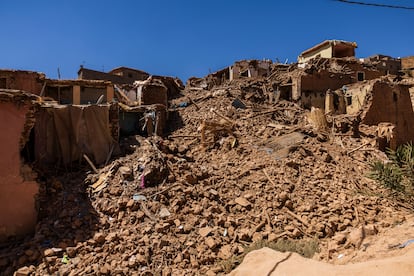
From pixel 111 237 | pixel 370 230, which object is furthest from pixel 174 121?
pixel 370 230

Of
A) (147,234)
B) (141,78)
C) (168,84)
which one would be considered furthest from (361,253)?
(141,78)

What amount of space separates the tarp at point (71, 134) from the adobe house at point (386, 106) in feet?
36.1

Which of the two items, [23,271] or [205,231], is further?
[205,231]

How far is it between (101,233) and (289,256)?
3465 millimetres

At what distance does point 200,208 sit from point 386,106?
11.8 metres

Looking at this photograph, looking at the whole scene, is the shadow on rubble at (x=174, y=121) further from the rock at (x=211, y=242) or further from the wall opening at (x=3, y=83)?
the rock at (x=211, y=242)

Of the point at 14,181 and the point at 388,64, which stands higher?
the point at 388,64

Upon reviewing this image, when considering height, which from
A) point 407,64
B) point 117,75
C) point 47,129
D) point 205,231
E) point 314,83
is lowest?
point 205,231

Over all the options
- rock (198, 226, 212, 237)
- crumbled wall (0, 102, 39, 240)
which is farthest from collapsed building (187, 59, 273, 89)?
rock (198, 226, 212, 237)

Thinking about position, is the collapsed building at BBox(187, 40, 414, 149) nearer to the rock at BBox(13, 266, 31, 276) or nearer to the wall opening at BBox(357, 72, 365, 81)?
the wall opening at BBox(357, 72, 365, 81)

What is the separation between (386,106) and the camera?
14.1 metres

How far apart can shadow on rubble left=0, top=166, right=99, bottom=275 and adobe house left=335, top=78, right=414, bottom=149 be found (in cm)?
1205

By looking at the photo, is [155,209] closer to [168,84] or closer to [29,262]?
[29,262]

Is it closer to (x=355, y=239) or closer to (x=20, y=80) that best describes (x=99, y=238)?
(x=355, y=239)
